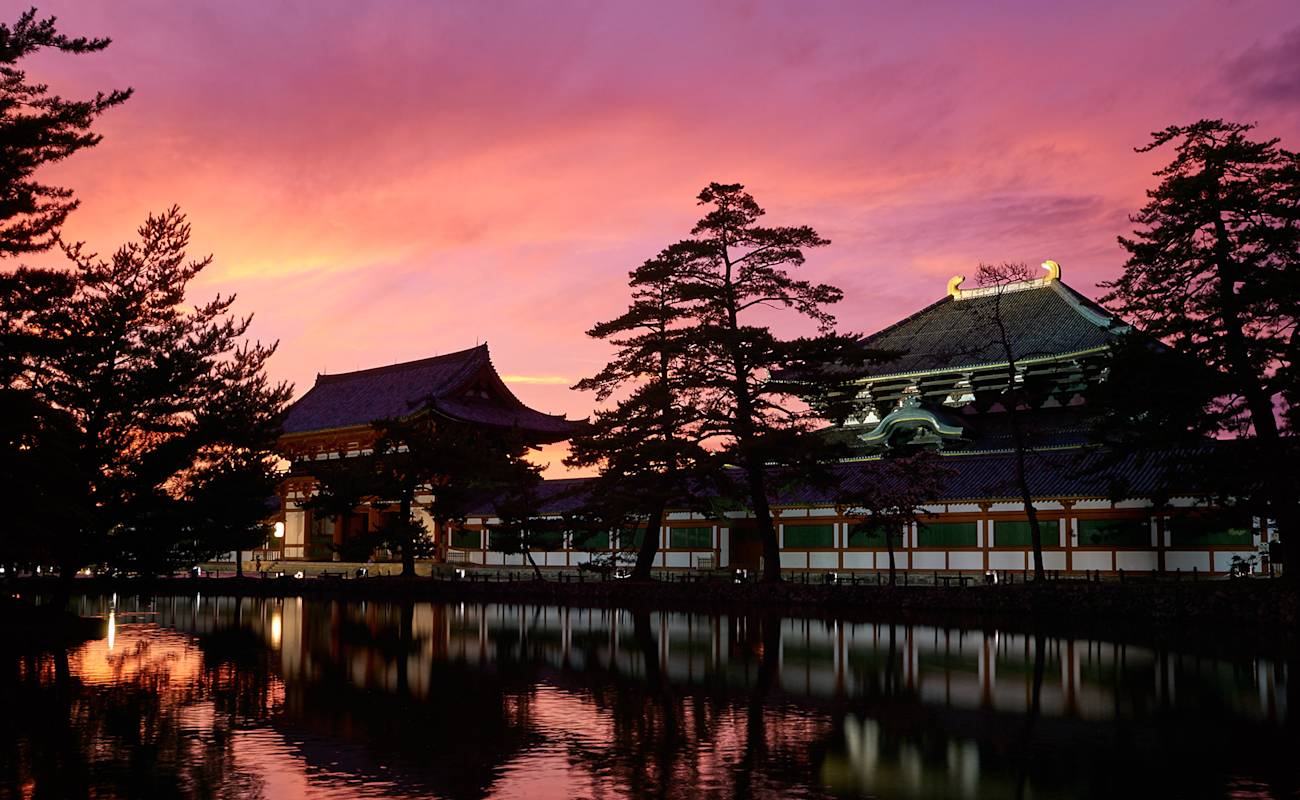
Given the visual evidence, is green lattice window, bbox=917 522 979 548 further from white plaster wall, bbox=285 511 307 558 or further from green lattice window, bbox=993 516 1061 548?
white plaster wall, bbox=285 511 307 558

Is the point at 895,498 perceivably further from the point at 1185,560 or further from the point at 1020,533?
the point at 1185,560

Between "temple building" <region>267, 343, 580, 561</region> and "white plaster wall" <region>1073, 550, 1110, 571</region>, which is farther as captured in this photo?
"temple building" <region>267, 343, 580, 561</region>

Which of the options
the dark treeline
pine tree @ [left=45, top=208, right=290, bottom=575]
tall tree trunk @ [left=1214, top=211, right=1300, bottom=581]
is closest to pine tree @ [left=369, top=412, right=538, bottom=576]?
the dark treeline

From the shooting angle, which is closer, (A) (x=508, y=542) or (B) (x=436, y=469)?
(A) (x=508, y=542)

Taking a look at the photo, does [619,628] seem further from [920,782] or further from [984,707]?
[920,782]

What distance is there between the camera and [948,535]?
44.8 metres

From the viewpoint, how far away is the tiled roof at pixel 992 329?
50531 mm

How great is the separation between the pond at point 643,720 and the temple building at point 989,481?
16.2m

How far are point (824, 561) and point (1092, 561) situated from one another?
10427 millimetres

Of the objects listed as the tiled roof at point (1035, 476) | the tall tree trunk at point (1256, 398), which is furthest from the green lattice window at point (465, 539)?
the tall tree trunk at point (1256, 398)

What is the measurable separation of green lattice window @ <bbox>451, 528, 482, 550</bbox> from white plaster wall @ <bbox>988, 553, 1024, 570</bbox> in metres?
25.7

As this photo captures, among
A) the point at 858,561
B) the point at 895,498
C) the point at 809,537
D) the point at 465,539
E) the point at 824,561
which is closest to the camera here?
the point at 895,498

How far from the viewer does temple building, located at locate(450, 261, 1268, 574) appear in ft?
131

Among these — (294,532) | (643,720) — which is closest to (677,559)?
(294,532)
